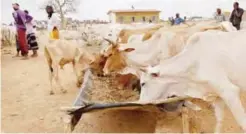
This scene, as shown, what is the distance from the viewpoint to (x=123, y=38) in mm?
8188

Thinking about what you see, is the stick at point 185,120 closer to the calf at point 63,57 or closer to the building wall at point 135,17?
the calf at point 63,57

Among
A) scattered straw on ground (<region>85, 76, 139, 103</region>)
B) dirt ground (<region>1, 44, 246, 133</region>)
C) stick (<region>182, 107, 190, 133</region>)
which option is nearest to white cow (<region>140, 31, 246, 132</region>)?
stick (<region>182, 107, 190, 133</region>)

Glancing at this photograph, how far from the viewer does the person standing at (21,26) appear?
33.1ft

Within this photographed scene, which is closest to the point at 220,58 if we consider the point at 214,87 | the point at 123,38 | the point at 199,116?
the point at 214,87

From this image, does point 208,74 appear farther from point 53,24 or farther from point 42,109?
point 53,24

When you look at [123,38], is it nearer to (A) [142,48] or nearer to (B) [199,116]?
(A) [142,48]

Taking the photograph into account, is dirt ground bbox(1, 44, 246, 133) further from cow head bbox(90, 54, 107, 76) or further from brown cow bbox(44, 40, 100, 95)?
cow head bbox(90, 54, 107, 76)

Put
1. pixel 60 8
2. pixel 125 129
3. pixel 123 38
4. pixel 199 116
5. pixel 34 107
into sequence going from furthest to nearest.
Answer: pixel 60 8, pixel 123 38, pixel 34 107, pixel 199 116, pixel 125 129

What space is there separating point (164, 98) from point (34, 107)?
2.44m

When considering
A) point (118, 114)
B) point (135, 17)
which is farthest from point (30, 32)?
point (135, 17)

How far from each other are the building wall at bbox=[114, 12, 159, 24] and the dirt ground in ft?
46.0

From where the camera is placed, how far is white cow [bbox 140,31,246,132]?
370cm

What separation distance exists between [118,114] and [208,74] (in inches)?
57.7

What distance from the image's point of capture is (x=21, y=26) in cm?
1047
